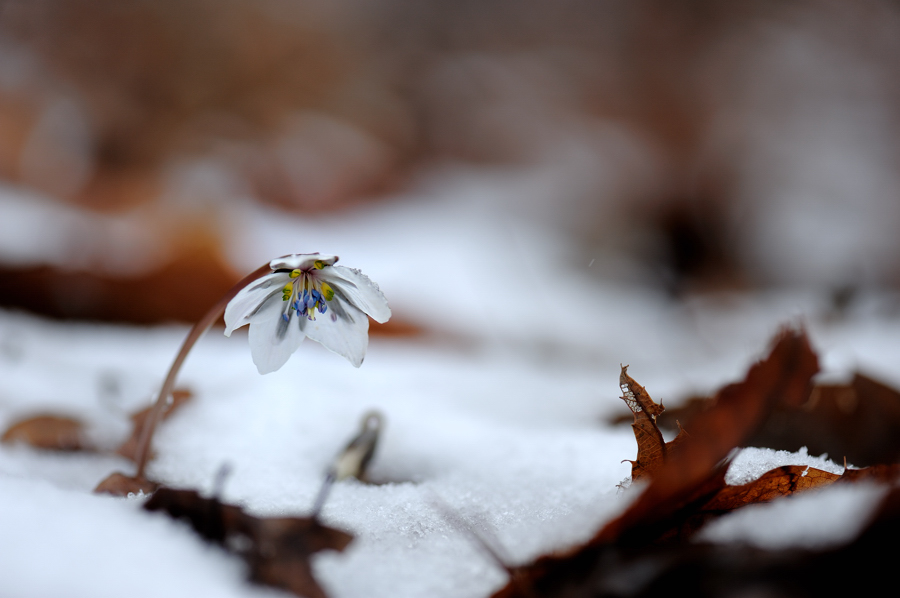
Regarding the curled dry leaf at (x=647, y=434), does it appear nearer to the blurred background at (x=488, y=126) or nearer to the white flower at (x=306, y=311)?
the white flower at (x=306, y=311)

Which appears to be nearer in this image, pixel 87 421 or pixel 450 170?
pixel 87 421

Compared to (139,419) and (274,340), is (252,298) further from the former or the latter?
(139,419)

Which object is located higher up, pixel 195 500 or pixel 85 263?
pixel 85 263

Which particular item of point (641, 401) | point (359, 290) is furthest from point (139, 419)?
point (641, 401)

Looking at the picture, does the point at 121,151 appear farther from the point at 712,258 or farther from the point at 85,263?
the point at 712,258

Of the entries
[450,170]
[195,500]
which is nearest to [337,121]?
[450,170]

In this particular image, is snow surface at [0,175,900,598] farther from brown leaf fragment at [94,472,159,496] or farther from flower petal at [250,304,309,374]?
flower petal at [250,304,309,374]

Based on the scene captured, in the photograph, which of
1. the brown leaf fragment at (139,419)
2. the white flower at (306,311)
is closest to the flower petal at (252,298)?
the white flower at (306,311)
